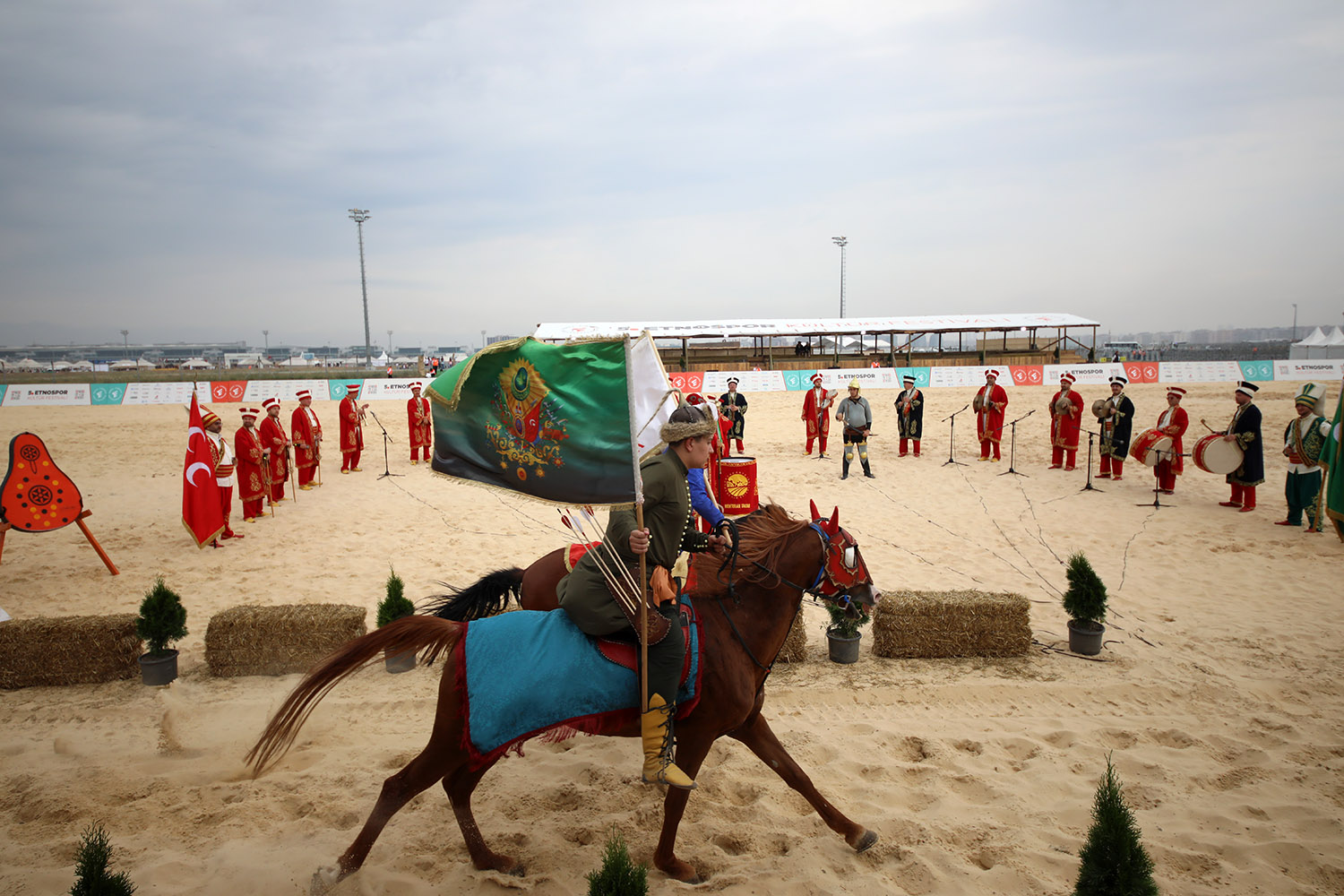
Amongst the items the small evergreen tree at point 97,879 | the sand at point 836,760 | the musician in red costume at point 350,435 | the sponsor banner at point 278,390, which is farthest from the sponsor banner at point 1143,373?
the sponsor banner at point 278,390

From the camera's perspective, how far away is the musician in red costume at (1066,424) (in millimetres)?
14227

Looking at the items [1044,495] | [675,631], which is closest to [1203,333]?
[1044,495]

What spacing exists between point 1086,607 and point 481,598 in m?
5.07

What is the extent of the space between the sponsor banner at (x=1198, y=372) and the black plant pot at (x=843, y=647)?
28.5 meters

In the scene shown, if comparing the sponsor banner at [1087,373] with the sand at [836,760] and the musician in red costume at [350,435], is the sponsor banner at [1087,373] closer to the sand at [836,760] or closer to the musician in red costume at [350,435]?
the sand at [836,760]

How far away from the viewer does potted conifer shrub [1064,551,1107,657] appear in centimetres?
596

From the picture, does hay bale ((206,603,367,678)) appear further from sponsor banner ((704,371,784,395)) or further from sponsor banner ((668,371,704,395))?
sponsor banner ((704,371,784,395))

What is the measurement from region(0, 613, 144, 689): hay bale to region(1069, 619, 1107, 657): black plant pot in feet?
26.4

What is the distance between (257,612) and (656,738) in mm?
4231

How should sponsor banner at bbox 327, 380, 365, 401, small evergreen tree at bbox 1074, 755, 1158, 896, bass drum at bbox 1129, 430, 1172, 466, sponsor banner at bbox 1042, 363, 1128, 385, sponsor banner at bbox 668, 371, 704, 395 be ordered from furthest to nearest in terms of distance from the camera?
1. sponsor banner at bbox 327, 380, 365, 401
2. sponsor banner at bbox 1042, 363, 1128, 385
3. sponsor banner at bbox 668, 371, 704, 395
4. bass drum at bbox 1129, 430, 1172, 466
5. small evergreen tree at bbox 1074, 755, 1158, 896

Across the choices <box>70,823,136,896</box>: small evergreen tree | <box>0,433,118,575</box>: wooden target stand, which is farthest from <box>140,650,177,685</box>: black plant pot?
<box>70,823,136,896</box>: small evergreen tree

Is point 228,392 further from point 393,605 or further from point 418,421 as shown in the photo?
point 393,605

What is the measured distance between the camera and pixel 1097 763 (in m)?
4.43

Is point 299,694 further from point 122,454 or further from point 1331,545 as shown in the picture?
point 122,454
